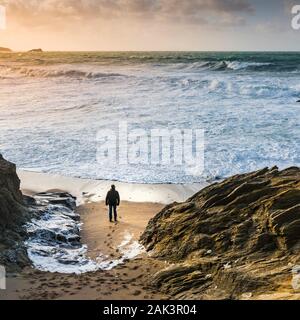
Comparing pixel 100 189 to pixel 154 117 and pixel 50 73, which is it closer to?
pixel 154 117

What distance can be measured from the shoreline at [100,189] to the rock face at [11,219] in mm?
2724

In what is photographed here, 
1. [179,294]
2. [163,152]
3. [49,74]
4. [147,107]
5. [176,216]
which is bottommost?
[179,294]

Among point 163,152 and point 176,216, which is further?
point 163,152

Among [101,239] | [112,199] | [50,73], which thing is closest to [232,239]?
[101,239]

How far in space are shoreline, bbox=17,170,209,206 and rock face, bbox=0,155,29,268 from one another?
2.72m

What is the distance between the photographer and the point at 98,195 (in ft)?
49.2

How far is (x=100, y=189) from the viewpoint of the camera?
15602 mm

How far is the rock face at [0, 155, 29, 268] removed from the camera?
367 inches

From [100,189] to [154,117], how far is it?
1304 centimetres

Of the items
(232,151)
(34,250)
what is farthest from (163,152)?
(34,250)

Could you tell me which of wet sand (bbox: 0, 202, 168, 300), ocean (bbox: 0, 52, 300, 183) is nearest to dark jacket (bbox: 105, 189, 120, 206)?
wet sand (bbox: 0, 202, 168, 300)

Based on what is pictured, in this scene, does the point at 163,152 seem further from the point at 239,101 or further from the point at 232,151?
the point at 239,101

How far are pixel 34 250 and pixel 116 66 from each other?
2447 inches

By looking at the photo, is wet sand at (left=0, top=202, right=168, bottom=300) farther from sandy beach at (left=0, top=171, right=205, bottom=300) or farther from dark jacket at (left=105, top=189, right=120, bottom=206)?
dark jacket at (left=105, top=189, right=120, bottom=206)
